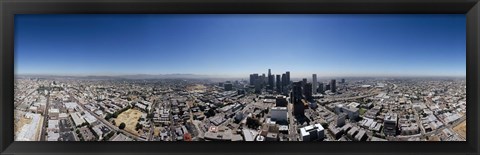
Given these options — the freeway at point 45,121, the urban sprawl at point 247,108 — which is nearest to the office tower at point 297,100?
the urban sprawl at point 247,108

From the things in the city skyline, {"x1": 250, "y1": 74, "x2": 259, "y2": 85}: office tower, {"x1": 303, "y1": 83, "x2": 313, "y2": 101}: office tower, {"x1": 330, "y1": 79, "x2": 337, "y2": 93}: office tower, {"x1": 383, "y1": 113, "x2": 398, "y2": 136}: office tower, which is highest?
the city skyline

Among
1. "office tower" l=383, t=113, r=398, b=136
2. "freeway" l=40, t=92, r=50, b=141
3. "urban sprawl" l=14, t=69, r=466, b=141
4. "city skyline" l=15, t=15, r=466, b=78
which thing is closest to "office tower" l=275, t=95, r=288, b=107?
"urban sprawl" l=14, t=69, r=466, b=141

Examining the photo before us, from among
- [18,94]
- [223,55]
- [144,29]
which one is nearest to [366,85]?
[223,55]

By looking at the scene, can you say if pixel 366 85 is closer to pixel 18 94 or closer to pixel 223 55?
pixel 223 55

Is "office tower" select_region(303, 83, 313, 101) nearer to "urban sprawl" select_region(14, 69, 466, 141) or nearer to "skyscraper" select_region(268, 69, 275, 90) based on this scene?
"urban sprawl" select_region(14, 69, 466, 141)

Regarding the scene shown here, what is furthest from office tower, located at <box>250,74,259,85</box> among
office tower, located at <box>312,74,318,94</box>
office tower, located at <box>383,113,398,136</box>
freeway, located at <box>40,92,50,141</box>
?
freeway, located at <box>40,92,50,141</box>

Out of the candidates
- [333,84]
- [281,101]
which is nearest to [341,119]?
[333,84]

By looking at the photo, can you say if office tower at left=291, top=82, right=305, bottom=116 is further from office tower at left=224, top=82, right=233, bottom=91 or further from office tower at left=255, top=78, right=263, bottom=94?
office tower at left=224, top=82, right=233, bottom=91

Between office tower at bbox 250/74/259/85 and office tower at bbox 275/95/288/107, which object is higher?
office tower at bbox 250/74/259/85

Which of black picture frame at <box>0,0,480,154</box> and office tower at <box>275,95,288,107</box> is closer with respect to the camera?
black picture frame at <box>0,0,480,154</box>
